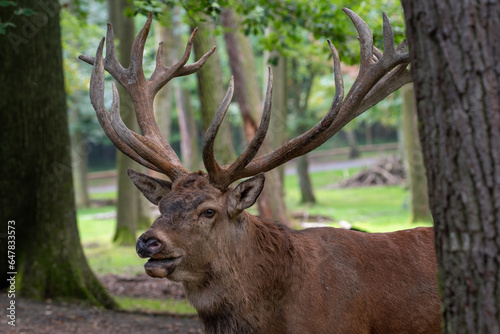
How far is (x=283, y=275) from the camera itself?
4.10m

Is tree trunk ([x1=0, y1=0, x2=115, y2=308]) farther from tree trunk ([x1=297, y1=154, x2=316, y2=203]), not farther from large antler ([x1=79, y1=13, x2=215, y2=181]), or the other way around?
tree trunk ([x1=297, y1=154, x2=316, y2=203])

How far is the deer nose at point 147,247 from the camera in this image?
368 centimetres

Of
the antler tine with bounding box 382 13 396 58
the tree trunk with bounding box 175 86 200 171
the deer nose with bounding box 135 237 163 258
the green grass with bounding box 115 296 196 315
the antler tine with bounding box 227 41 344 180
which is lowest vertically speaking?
the green grass with bounding box 115 296 196 315

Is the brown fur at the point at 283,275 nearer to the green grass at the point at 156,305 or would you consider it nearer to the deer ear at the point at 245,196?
the deer ear at the point at 245,196

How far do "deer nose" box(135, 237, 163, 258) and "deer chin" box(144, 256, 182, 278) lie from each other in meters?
0.09

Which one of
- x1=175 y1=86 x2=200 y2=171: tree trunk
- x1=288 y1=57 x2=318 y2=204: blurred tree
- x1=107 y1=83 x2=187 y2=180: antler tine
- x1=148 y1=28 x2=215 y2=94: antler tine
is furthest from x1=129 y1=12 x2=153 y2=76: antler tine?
x1=288 y1=57 x2=318 y2=204: blurred tree

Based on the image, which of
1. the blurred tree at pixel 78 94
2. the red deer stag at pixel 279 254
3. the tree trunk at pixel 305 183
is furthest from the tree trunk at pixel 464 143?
the tree trunk at pixel 305 183

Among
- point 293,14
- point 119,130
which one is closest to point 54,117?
point 119,130

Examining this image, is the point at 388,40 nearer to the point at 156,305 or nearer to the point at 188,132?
the point at 156,305

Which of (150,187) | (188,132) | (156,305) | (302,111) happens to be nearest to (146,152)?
(150,187)

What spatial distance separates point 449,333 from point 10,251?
5637mm

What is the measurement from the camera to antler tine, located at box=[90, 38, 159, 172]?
186 inches

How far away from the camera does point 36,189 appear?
264 inches

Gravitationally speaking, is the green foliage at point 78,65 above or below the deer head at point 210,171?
above
